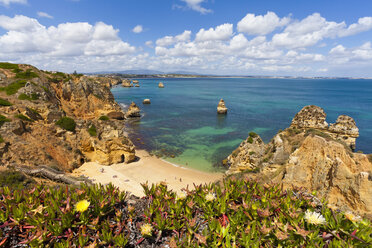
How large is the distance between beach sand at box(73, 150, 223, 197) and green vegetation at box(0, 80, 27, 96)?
17.1m

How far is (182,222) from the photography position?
381 centimetres

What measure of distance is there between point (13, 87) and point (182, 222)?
3474cm

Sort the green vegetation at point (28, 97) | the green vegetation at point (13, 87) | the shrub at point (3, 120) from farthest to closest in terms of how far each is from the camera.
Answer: the green vegetation at point (13, 87), the green vegetation at point (28, 97), the shrub at point (3, 120)

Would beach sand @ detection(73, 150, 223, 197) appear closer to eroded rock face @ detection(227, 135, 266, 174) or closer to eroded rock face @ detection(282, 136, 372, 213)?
eroded rock face @ detection(227, 135, 266, 174)

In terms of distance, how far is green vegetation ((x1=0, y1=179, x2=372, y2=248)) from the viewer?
2.90 meters

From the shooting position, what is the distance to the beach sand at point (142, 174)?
17625 millimetres

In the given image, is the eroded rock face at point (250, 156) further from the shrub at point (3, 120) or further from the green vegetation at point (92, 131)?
the shrub at point (3, 120)

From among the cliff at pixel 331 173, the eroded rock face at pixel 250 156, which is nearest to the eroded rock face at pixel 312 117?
the eroded rock face at pixel 250 156

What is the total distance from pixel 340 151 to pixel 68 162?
21.7m

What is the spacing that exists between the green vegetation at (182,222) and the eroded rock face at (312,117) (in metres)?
29.1

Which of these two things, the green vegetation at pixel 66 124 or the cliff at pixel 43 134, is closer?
the cliff at pixel 43 134

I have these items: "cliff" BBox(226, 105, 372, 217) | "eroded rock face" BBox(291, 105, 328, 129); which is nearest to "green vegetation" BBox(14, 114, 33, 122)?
"cliff" BBox(226, 105, 372, 217)

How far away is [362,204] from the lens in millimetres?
6543

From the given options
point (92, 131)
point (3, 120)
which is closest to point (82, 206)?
point (3, 120)
